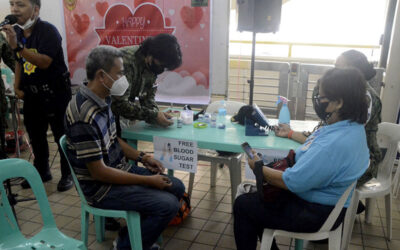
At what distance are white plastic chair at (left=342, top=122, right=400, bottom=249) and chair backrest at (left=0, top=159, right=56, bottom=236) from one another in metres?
1.85

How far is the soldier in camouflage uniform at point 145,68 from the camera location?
2.31m

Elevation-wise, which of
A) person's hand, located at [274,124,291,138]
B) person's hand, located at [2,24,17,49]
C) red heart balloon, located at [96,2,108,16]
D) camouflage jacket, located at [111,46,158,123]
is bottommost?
person's hand, located at [274,124,291,138]

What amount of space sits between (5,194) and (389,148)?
8.05 ft

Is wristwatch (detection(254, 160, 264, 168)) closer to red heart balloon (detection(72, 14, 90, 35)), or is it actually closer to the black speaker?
the black speaker

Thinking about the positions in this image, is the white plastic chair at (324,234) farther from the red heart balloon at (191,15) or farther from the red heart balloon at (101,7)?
the red heart balloon at (101,7)

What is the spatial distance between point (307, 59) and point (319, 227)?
13.5 ft

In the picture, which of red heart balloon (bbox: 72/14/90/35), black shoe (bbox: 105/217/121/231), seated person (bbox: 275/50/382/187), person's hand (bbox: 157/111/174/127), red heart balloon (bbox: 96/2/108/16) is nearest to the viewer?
seated person (bbox: 275/50/382/187)

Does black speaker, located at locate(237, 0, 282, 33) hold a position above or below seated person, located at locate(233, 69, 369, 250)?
above

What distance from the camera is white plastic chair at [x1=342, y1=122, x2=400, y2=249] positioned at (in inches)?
87.9

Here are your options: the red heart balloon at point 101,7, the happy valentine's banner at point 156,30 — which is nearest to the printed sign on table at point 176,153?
the happy valentine's banner at point 156,30

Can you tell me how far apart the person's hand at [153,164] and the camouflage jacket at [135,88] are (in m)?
0.30

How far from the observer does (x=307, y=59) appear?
536 centimetres

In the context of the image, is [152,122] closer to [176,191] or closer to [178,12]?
[176,191]

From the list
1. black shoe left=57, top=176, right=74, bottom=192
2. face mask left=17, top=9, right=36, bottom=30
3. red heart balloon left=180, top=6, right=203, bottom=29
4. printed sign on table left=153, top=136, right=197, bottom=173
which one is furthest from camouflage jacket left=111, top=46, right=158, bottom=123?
red heart balloon left=180, top=6, right=203, bottom=29
